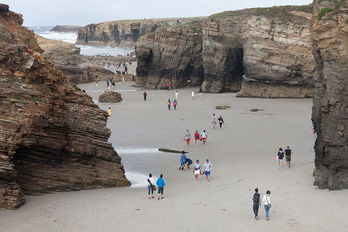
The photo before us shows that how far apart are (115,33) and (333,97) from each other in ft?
436

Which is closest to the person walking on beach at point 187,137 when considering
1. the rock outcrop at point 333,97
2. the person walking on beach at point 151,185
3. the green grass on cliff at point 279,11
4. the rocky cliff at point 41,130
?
the rocky cliff at point 41,130

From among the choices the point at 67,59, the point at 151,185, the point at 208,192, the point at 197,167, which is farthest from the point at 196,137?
the point at 67,59

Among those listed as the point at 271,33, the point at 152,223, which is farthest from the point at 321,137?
the point at 271,33

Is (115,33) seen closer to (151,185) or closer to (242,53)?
(242,53)

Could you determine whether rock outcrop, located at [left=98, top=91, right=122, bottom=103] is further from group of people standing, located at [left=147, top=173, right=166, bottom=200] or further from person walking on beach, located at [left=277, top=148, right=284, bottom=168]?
group of people standing, located at [left=147, top=173, right=166, bottom=200]

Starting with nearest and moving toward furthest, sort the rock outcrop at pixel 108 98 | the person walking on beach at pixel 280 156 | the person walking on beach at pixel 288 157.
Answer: the person walking on beach at pixel 288 157, the person walking on beach at pixel 280 156, the rock outcrop at pixel 108 98

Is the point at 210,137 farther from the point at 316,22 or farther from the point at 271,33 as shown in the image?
the point at 271,33

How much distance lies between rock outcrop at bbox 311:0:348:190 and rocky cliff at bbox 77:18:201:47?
120 meters

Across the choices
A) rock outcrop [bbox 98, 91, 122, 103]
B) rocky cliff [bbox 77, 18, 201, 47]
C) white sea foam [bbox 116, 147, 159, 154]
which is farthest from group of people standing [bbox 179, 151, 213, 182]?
rocky cliff [bbox 77, 18, 201, 47]

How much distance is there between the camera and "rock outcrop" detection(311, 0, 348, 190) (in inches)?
717

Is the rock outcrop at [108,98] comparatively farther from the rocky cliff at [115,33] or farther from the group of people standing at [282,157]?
the rocky cliff at [115,33]

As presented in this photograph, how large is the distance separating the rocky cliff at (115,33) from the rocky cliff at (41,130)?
119207 mm

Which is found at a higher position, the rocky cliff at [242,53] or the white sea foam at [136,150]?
the rocky cliff at [242,53]

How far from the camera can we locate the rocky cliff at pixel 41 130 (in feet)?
55.7
